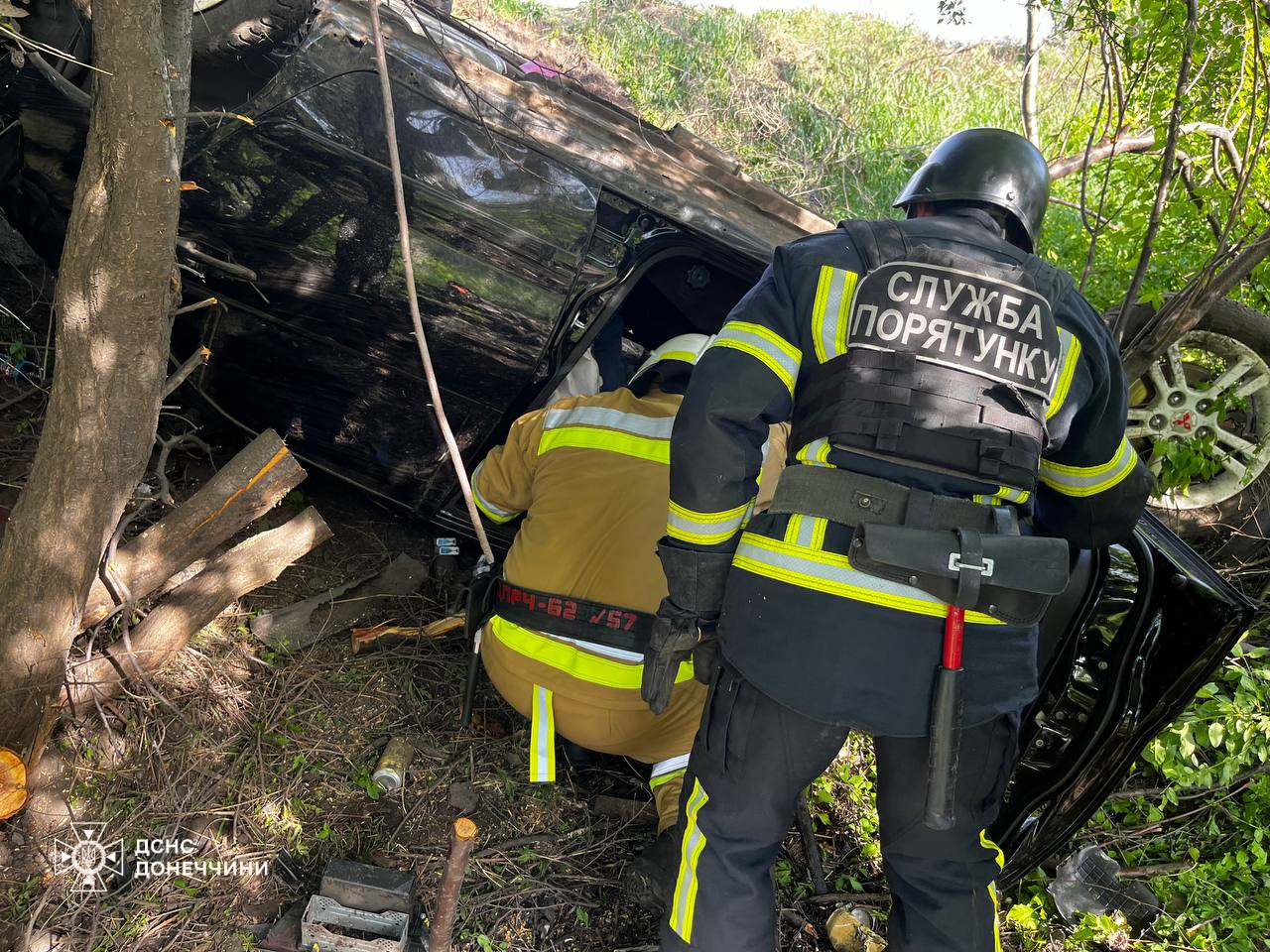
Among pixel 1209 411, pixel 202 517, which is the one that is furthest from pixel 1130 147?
pixel 202 517

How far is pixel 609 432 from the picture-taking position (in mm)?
2365

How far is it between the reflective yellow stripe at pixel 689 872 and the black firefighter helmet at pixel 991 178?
141 centimetres

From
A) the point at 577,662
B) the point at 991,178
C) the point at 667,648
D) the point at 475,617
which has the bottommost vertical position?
the point at 475,617

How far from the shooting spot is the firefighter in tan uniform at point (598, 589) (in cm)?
231

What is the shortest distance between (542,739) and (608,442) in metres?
0.80

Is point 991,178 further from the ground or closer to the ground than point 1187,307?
further from the ground

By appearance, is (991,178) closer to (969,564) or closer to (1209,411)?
(969,564)

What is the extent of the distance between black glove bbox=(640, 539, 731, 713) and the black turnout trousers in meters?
0.13

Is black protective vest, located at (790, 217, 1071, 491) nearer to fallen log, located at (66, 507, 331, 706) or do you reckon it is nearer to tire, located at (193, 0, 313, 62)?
fallen log, located at (66, 507, 331, 706)

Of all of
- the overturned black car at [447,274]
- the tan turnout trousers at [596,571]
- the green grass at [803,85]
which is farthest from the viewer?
the green grass at [803,85]

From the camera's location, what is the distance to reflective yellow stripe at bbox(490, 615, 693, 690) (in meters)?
2.30

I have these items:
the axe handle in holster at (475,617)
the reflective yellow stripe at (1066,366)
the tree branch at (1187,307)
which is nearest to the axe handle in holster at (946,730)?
the reflective yellow stripe at (1066,366)

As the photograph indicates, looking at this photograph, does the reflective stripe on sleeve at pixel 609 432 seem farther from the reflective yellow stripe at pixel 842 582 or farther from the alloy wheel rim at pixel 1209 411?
the alloy wheel rim at pixel 1209 411

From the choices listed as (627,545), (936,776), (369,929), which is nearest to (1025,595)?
(936,776)
